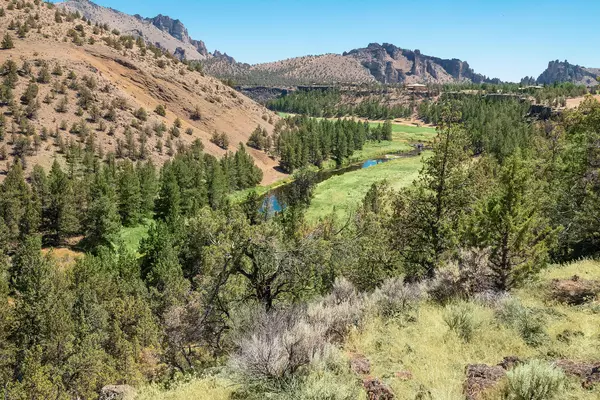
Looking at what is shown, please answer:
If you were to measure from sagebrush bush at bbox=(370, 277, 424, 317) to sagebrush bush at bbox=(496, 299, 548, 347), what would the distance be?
8.87 ft

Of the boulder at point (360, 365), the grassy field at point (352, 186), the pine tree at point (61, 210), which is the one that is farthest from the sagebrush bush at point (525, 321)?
the pine tree at point (61, 210)

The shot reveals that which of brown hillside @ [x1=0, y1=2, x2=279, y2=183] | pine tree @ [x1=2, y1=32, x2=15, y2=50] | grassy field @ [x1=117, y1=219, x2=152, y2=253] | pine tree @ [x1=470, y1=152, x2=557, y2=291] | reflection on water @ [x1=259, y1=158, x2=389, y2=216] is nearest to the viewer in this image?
pine tree @ [x1=470, y1=152, x2=557, y2=291]

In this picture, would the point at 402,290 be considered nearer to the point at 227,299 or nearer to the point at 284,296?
the point at 284,296

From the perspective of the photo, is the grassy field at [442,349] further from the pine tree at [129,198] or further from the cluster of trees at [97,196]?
the pine tree at [129,198]

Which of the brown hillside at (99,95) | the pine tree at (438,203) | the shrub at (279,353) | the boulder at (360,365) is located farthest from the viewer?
the brown hillside at (99,95)

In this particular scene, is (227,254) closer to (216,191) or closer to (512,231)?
(512,231)

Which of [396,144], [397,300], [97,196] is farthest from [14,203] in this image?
[396,144]

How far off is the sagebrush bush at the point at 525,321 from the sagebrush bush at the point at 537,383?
334 cm

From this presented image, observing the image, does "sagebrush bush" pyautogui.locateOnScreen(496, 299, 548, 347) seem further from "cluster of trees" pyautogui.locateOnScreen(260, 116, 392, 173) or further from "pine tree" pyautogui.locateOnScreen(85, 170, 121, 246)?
"cluster of trees" pyautogui.locateOnScreen(260, 116, 392, 173)

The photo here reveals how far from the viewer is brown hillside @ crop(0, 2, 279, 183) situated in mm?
67812

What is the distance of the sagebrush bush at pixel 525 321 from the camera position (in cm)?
1080

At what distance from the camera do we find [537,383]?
755 cm

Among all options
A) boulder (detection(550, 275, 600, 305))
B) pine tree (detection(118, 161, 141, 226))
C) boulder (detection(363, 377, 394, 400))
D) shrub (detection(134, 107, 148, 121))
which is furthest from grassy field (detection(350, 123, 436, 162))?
boulder (detection(363, 377, 394, 400))

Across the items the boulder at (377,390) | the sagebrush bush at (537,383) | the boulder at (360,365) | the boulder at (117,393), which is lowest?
the boulder at (117,393)
